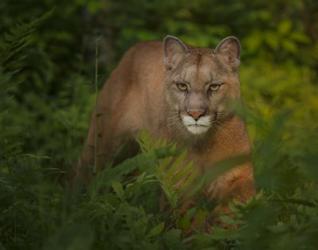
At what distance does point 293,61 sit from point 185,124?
7268 mm

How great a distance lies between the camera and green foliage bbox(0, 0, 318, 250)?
330 cm

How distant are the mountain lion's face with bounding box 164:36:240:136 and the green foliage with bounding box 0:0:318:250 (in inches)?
16.2

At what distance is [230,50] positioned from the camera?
6.55 meters

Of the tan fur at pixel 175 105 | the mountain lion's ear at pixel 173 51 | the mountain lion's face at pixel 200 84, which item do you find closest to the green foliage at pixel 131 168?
the tan fur at pixel 175 105

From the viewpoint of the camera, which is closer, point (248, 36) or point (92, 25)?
point (92, 25)

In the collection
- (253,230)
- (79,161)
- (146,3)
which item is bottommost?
(79,161)

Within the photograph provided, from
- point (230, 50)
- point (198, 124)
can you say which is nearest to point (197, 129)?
point (198, 124)

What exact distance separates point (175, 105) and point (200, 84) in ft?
0.89

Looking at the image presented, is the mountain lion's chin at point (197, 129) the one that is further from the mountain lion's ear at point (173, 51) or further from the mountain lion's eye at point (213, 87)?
the mountain lion's ear at point (173, 51)

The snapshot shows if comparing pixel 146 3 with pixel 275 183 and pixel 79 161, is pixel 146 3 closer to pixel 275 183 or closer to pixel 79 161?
pixel 79 161

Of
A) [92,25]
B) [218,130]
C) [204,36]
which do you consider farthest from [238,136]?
[92,25]

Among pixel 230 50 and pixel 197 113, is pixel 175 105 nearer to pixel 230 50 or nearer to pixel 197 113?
pixel 197 113

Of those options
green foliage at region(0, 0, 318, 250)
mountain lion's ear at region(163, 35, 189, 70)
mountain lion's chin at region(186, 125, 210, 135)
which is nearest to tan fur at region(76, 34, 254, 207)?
mountain lion's ear at region(163, 35, 189, 70)

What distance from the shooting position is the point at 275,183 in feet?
10.6
